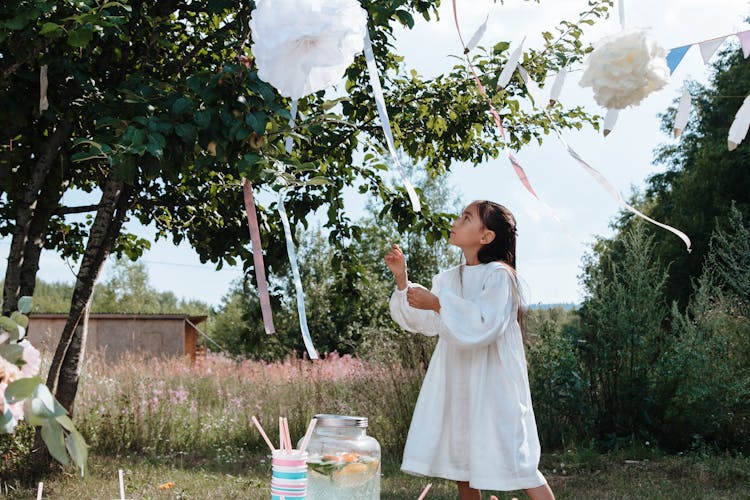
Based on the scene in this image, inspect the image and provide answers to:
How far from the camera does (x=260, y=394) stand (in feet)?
25.1

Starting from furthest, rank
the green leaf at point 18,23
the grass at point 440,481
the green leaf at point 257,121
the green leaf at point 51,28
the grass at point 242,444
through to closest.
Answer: the grass at point 242,444
the grass at point 440,481
the green leaf at point 18,23
the green leaf at point 51,28
the green leaf at point 257,121

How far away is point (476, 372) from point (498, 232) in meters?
0.58

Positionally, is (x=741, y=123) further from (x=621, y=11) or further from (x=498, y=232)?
(x=498, y=232)

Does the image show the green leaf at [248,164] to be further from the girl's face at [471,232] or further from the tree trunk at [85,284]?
the tree trunk at [85,284]

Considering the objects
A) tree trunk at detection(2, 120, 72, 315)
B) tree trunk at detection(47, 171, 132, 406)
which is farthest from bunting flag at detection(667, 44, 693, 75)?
tree trunk at detection(47, 171, 132, 406)

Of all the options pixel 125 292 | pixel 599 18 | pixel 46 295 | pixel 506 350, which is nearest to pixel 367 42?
pixel 506 350

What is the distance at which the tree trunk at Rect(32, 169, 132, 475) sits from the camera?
475cm

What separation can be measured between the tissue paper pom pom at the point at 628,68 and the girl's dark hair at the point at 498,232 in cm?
198

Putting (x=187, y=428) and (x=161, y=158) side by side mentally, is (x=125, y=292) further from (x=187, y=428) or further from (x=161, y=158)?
(x=161, y=158)

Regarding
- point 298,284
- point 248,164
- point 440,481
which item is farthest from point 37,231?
point 298,284

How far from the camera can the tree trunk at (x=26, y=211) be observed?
431 cm

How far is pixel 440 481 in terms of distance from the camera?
221 inches

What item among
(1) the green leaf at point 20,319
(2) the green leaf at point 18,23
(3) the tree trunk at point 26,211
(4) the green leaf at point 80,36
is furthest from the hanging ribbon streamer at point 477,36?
(3) the tree trunk at point 26,211

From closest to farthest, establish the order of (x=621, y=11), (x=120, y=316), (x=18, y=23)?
(x=621, y=11), (x=18, y=23), (x=120, y=316)
